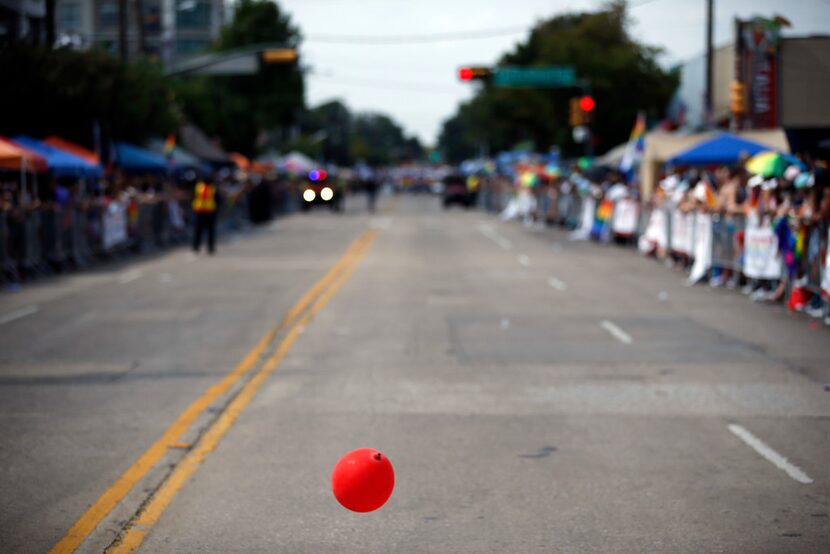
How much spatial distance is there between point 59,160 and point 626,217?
1420cm

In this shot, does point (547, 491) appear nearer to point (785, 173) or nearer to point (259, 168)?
point (785, 173)

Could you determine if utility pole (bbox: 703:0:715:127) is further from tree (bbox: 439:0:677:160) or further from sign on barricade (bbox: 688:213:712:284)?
tree (bbox: 439:0:677:160)

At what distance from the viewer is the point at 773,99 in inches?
1532

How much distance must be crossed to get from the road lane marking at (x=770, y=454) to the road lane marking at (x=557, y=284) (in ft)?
37.7

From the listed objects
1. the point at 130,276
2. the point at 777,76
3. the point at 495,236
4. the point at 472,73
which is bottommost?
the point at 495,236

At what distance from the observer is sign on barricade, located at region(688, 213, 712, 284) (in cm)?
2173

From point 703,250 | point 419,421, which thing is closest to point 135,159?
point 703,250

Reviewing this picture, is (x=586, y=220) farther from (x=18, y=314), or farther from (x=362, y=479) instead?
(x=362, y=479)

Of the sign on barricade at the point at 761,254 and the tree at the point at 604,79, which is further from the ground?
the tree at the point at 604,79

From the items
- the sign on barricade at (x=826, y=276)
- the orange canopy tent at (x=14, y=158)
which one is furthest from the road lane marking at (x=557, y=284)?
the orange canopy tent at (x=14, y=158)

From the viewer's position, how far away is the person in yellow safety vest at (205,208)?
29.4m

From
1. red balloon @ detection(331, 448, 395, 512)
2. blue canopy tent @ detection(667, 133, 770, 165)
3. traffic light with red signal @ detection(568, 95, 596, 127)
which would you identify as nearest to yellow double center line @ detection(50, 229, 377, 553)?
red balloon @ detection(331, 448, 395, 512)

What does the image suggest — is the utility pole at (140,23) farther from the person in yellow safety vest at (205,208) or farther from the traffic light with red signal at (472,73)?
the person in yellow safety vest at (205,208)

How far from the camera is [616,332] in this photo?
14.9 metres
